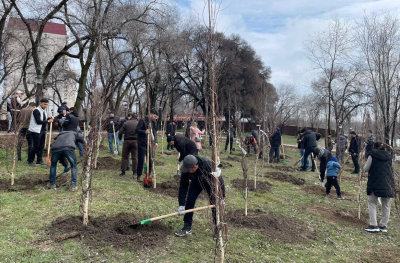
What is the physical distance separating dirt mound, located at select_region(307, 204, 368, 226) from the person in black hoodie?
0.45 metres

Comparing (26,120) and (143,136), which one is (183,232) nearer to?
(143,136)

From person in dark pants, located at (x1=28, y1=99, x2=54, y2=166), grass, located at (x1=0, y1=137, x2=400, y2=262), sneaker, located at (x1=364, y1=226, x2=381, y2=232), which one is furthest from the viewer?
person in dark pants, located at (x1=28, y1=99, x2=54, y2=166)

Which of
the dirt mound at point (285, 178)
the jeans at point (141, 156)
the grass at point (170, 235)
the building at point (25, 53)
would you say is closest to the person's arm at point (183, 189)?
the grass at point (170, 235)

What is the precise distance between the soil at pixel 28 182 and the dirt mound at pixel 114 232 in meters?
2.30

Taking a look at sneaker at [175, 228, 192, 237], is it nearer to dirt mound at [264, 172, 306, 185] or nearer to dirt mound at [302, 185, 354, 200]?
dirt mound at [302, 185, 354, 200]

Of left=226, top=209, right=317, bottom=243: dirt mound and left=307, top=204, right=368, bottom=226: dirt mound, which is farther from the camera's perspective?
left=307, top=204, right=368, bottom=226: dirt mound

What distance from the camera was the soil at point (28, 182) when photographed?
6163 millimetres

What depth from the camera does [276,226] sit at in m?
5.17

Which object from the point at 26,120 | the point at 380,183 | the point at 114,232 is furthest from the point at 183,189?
the point at 26,120

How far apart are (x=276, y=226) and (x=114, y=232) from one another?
281cm

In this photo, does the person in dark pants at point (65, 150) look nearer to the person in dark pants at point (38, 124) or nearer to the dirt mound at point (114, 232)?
the dirt mound at point (114, 232)

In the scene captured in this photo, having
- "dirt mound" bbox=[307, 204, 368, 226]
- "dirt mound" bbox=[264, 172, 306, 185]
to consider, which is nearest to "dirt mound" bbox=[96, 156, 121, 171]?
"dirt mound" bbox=[264, 172, 306, 185]

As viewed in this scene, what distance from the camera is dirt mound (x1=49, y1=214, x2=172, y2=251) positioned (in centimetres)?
398

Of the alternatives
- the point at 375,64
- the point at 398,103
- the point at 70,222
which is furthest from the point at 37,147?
the point at 398,103
